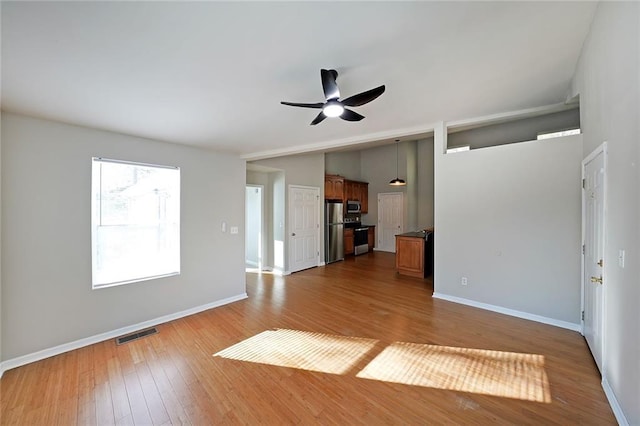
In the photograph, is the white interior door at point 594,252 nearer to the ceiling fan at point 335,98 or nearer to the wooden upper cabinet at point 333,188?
the ceiling fan at point 335,98

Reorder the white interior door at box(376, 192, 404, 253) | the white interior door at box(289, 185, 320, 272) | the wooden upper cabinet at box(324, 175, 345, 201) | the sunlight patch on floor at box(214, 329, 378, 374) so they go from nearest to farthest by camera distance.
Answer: the sunlight patch on floor at box(214, 329, 378, 374)
the white interior door at box(289, 185, 320, 272)
the wooden upper cabinet at box(324, 175, 345, 201)
the white interior door at box(376, 192, 404, 253)

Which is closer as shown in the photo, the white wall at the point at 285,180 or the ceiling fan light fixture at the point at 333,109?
the ceiling fan light fixture at the point at 333,109

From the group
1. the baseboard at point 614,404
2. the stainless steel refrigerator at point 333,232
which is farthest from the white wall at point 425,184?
the baseboard at point 614,404

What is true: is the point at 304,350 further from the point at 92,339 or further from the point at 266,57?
the point at 266,57

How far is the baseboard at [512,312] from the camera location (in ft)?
9.90

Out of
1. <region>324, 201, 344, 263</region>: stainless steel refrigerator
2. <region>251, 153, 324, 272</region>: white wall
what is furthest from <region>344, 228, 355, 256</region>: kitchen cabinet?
<region>251, 153, 324, 272</region>: white wall

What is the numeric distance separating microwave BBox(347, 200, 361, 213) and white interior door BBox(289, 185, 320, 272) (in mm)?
1616

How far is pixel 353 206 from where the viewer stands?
27.1 feet

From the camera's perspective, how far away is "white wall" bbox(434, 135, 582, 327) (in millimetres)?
3029

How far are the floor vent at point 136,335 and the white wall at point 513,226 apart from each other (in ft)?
13.7

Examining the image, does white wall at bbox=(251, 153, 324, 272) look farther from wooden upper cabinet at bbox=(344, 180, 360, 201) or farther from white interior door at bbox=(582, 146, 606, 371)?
white interior door at bbox=(582, 146, 606, 371)

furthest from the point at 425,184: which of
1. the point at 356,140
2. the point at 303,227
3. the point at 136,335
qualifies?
the point at 136,335

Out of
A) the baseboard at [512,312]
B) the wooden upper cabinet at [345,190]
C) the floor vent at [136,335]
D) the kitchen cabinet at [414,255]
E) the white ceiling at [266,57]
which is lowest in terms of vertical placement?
the floor vent at [136,335]

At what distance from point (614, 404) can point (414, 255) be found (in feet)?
12.2
